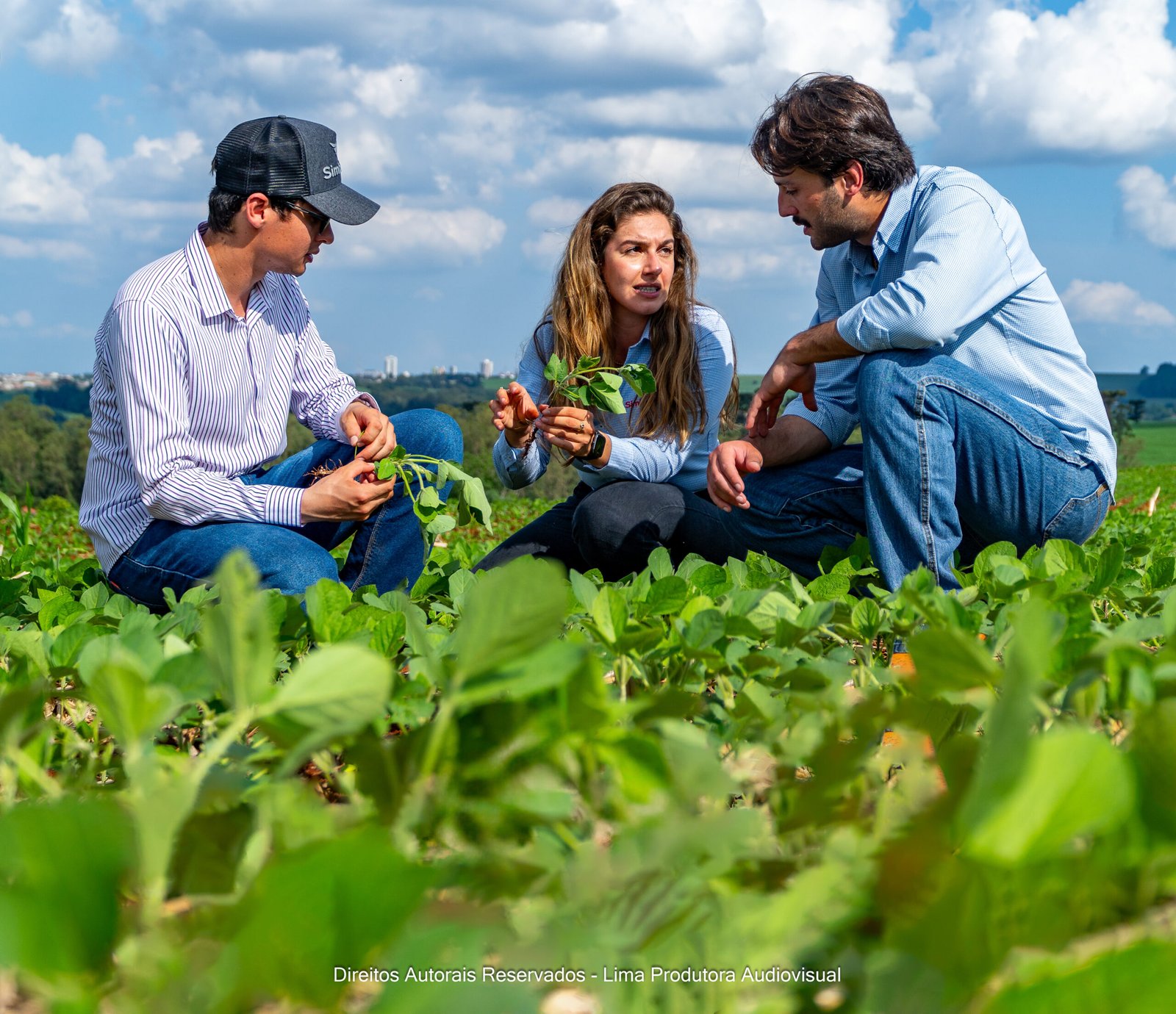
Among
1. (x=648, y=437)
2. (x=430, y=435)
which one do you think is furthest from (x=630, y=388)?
(x=430, y=435)

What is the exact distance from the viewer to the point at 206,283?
12.2 ft

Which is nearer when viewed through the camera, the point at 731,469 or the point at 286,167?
the point at 731,469

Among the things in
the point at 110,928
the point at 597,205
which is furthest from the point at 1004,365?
the point at 110,928

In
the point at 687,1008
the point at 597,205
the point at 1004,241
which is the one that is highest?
the point at 597,205

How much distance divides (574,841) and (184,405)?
3.10 metres

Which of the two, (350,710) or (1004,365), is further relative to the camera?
(1004,365)

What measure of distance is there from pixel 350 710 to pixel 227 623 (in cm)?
10

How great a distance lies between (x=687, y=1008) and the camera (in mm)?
602

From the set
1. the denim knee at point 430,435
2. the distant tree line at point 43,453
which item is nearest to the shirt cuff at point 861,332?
the denim knee at point 430,435

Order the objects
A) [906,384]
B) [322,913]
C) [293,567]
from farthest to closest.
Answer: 1. [293,567]
2. [906,384]
3. [322,913]

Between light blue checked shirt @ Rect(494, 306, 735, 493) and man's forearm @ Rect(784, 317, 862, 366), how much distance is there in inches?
36.3

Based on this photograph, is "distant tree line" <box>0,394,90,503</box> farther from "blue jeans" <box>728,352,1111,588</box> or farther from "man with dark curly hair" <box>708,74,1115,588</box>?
"blue jeans" <box>728,352,1111,588</box>

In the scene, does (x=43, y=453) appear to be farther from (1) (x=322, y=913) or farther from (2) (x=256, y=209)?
(1) (x=322, y=913)

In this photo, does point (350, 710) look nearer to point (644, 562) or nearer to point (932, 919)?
point (932, 919)
